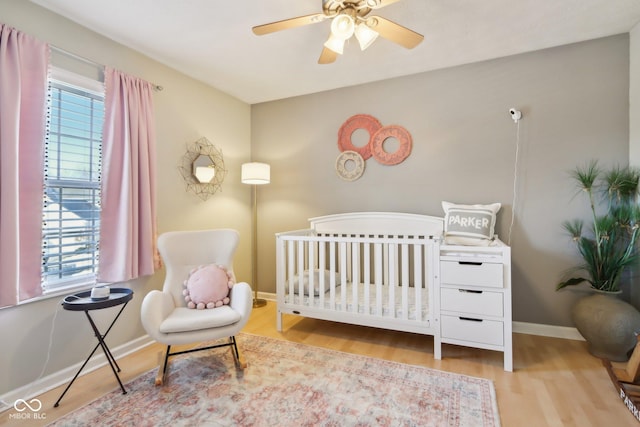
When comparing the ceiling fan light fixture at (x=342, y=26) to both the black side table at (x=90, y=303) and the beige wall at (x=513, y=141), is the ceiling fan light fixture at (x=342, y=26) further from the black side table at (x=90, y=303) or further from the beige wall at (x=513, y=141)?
the black side table at (x=90, y=303)

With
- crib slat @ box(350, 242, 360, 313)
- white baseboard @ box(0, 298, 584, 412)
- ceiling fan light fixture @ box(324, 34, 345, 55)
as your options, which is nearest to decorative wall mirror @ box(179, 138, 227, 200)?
white baseboard @ box(0, 298, 584, 412)

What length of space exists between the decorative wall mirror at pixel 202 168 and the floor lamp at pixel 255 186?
0.29 m

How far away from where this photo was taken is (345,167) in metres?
3.31

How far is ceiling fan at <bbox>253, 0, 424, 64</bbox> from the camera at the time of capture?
5.31 feet

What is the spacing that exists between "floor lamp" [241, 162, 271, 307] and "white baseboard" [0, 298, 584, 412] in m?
1.32

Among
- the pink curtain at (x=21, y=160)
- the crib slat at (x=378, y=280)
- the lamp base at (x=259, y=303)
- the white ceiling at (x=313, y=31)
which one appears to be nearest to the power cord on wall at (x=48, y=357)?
the pink curtain at (x=21, y=160)

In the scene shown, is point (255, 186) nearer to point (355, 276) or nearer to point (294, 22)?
point (355, 276)

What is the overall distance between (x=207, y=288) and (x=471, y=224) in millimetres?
2201

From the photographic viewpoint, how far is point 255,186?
143 inches

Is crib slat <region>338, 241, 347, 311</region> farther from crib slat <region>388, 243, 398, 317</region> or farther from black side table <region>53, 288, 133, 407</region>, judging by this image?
black side table <region>53, 288, 133, 407</region>

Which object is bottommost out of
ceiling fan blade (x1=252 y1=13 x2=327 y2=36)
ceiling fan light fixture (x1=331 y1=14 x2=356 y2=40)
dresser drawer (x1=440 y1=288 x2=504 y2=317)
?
dresser drawer (x1=440 y1=288 x2=504 y2=317)

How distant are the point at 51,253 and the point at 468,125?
3429mm

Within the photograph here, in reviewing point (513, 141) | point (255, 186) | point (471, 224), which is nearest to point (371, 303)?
point (471, 224)

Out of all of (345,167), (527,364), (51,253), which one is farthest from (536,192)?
(51,253)
